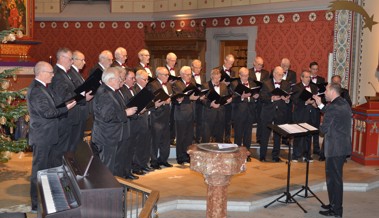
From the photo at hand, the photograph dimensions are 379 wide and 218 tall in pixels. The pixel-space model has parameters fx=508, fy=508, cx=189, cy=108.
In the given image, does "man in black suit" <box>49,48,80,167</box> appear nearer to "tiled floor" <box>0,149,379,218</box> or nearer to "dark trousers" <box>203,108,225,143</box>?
"tiled floor" <box>0,149,379,218</box>

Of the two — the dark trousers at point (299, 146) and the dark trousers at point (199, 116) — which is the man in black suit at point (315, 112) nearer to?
the dark trousers at point (299, 146)

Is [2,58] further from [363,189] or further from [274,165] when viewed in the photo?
[363,189]

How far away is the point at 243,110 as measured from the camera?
7957 mm

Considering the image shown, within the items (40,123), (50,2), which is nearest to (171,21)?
(50,2)

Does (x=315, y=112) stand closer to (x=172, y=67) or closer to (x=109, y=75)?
(x=172, y=67)

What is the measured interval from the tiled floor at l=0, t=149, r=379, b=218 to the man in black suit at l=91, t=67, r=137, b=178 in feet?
2.70

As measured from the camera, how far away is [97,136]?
19.3ft

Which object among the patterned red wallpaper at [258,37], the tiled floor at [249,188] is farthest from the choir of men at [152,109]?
the patterned red wallpaper at [258,37]

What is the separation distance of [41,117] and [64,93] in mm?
729

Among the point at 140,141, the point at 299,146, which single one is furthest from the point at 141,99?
the point at 299,146

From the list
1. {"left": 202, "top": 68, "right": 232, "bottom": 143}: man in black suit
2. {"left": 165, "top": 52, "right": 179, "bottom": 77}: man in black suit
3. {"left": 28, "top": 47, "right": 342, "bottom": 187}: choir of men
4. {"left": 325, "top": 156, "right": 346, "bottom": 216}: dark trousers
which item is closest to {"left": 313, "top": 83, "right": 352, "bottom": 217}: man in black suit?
{"left": 325, "top": 156, "right": 346, "bottom": 216}: dark trousers

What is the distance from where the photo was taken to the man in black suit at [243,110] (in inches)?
313

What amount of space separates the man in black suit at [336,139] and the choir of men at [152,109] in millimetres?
1404

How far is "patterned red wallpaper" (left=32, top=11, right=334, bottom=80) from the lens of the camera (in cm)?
1002
